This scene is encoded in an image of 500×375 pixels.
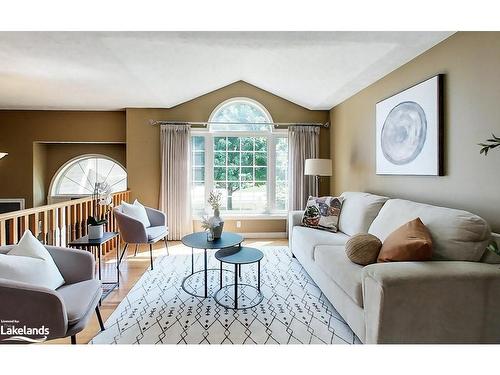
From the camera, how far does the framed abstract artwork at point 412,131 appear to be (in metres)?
2.38

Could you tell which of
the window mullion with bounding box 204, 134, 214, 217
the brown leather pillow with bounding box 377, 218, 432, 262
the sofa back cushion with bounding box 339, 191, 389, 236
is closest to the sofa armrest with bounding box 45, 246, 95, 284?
the brown leather pillow with bounding box 377, 218, 432, 262

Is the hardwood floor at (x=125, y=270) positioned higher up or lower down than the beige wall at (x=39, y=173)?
lower down

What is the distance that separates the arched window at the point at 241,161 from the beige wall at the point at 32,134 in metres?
1.80

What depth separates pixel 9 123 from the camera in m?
4.73

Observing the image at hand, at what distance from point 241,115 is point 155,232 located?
2.61 metres

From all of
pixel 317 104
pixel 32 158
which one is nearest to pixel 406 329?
pixel 317 104

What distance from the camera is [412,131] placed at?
105 inches

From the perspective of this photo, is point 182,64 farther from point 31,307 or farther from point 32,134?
point 32,134

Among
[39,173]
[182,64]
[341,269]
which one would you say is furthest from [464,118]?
[39,173]

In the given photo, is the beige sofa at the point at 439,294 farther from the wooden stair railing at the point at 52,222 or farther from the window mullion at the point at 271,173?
the window mullion at the point at 271,173

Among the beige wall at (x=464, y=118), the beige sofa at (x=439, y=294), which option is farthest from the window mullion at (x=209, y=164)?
the beige sofa at (x=439, y=294)

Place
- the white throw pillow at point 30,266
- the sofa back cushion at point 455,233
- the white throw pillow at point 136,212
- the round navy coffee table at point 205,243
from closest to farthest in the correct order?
1. the white throw pillow at point 30,266
2. the sofa back cushion at point 455,233
3. the round navy coffee table at point 205,243
4. the white throw pillow at point 136,212
